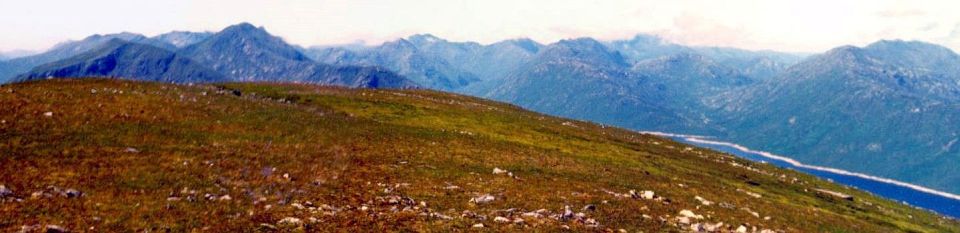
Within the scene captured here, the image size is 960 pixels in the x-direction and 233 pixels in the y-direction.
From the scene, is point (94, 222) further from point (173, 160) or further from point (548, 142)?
point (548, 142)

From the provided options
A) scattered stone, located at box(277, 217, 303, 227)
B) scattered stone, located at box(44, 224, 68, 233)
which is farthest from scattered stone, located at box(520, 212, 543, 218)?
scattered stone, located at box(44, 224, 68, 233)

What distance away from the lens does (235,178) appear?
2550 centimetres

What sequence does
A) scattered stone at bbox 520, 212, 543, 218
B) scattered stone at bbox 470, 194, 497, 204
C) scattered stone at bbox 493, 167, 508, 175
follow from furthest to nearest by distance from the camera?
1. scattered stone at bbox 493, 167, 508, 175
2. scattered stone at bbox 470, 194, 497, 204
3. scattered stone at bbox 520, 212, 543, 218

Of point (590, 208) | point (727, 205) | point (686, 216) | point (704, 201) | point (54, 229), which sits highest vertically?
point (54, 229)

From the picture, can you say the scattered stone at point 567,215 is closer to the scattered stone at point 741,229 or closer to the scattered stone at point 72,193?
the scattered stone at point 741,229

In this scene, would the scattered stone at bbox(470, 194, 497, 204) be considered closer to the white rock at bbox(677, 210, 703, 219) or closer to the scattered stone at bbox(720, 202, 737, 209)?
the white rock at bbox(677, 210, 703, 219)

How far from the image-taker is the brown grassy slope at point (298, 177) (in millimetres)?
20438

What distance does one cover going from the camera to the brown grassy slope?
805 inches

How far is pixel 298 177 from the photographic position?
2728 cm

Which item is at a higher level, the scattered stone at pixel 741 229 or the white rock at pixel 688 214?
the white rock at pixel 688 214

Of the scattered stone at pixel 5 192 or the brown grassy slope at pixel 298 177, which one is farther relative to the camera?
the brown grassy slope at pixel 298 177

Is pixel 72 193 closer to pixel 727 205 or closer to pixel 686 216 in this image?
pixel 686 216

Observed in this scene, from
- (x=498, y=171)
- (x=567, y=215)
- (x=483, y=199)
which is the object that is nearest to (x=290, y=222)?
(x=483, y=199)

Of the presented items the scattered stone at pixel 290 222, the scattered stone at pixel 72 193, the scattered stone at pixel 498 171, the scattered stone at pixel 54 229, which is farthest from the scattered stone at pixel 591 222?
the scattered stone at pixel 72 193
